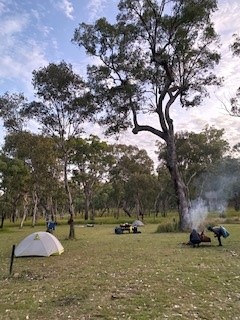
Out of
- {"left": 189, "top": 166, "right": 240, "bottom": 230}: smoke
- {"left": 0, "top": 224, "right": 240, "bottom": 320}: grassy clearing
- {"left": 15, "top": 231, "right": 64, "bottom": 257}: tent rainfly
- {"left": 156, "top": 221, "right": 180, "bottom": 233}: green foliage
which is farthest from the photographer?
{"left": 189, "top": 166, "right": 240, "bottom": 230}: smoke

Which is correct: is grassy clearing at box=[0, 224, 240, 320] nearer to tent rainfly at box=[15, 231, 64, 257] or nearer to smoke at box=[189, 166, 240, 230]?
tent rainfly at box=[15, 231, 64, 257]

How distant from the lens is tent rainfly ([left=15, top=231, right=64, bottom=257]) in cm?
1507

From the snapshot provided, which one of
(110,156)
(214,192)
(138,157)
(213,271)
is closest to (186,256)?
(213,271)

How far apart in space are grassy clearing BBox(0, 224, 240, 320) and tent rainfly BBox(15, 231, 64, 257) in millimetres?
1107

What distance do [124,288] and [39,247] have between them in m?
7.73

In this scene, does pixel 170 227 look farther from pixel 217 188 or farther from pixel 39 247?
pixel 217 188

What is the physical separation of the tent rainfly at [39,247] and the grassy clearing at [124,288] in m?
1.11

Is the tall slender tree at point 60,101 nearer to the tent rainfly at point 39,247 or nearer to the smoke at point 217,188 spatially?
the tent rainfly at point 39,247

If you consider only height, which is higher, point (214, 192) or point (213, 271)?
point (214, 192)

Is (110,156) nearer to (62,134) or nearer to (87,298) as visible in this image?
(62,134)

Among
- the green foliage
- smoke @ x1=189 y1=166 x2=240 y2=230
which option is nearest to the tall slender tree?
the green foliage

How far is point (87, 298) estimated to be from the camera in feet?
25.1

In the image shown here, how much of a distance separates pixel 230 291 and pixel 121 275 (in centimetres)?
322

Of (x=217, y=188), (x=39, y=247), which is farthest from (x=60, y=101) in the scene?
(x=217, y=188)
